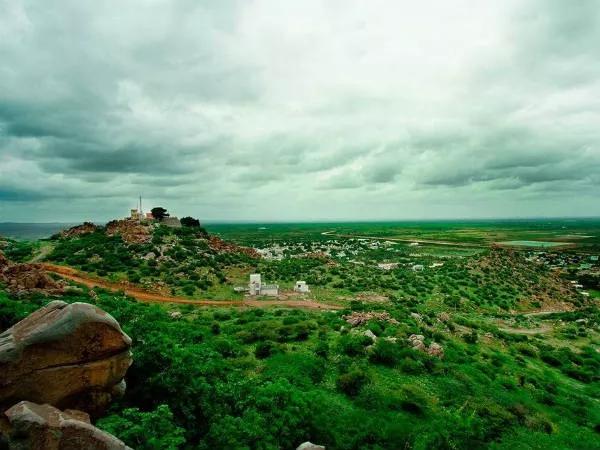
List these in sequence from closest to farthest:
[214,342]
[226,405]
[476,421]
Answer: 1. [226,405]
2. [476,421]
3. [214,342]

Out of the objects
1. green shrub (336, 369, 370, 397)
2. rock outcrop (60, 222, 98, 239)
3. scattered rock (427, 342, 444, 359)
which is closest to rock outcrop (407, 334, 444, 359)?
scattered rock (427, 342, 444, 359)

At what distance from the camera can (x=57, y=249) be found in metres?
54.7

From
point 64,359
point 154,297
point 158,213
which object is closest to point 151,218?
point 158,213

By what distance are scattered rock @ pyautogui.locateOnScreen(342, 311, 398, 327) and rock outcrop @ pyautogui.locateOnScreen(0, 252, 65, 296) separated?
24433 millimetres

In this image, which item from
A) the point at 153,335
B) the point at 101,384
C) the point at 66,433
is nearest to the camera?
the point at 66,433

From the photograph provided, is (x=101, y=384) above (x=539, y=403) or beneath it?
above

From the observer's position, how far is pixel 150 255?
55.7 meters

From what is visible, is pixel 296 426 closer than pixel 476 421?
Yes

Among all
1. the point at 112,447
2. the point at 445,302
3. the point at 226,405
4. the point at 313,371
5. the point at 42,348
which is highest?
the point at 42,348

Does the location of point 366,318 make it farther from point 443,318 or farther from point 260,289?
point 260,289

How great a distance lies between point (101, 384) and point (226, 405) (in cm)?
444

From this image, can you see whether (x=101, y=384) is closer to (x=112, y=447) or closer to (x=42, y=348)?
(x=42, y=348)

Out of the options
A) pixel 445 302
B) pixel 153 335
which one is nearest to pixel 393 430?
pixel 153 335

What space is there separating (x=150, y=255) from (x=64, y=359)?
47661 millimetres
